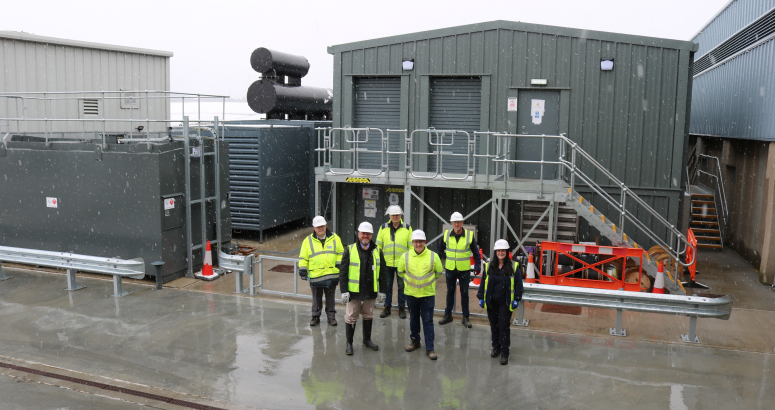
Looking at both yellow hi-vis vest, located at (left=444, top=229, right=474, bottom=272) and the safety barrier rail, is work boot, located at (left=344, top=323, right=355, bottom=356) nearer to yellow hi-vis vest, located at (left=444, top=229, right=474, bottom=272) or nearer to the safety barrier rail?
yellow hi-vis vest, located at (left=444, top=229, right=474, bottom=272)

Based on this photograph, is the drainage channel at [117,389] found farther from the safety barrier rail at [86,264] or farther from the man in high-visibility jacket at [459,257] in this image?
the man in high-visibility jacket at [459,257]

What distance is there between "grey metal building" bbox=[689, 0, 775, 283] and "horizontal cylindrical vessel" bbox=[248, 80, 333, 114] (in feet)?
42.2

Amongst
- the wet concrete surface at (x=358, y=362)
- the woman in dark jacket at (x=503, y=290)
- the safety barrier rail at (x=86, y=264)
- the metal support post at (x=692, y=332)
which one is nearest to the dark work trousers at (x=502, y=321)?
the woman in dark jacket at (x=503, y=290)

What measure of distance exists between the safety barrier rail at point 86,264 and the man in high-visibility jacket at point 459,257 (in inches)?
225

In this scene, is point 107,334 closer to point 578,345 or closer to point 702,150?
point 578,345

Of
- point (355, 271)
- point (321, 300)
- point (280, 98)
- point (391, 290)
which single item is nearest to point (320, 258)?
point (321, 300)

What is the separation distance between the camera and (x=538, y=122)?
15078mm

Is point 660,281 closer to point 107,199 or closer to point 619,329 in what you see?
point 619,329

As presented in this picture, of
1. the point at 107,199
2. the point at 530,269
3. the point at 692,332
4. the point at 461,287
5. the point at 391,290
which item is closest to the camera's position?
the point at 692,332

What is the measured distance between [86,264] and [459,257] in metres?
7.13

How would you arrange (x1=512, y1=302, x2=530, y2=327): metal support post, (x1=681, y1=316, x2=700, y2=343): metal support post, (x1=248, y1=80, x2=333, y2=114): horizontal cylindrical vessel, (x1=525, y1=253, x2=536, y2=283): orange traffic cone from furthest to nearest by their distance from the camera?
1. (x1=248, y1=80, x2=333, y2=114): horizontal cylindrical vessel
2. (x1=525, y1=253, x2=536, y2=283): orange traffic cone
3. (x1=512, y1=302, x2=530, y2=327): metal support post
4. (x1=681, y1=316, x2=700, y2=343): metal support post

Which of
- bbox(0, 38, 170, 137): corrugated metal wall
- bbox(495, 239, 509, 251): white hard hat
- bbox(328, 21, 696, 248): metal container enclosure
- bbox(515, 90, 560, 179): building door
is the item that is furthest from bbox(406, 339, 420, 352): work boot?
bbox(0, 38, 170, 137): corrugated metal wall

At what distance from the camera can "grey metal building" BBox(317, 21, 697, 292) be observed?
47.2 feet

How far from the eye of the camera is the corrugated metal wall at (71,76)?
55.2 feet
